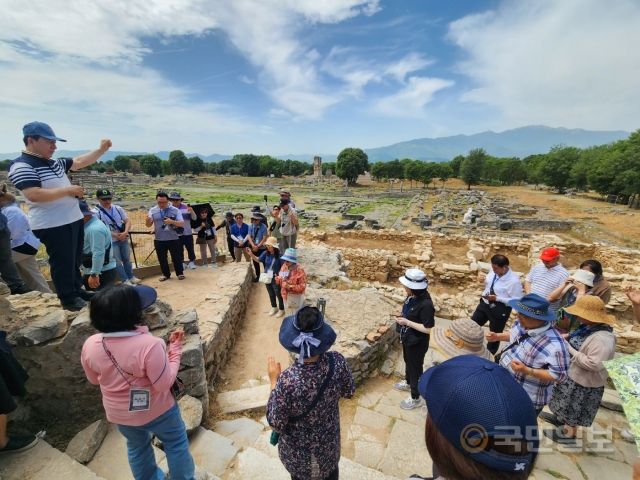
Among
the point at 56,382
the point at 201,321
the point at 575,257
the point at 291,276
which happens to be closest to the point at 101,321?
the point at 56,382

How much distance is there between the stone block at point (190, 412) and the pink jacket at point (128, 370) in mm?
1233

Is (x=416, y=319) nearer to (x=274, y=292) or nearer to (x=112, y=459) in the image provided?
(x=274, y=292)

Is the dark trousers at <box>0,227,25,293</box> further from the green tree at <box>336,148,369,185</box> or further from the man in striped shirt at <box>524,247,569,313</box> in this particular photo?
the green tree at <box>336,148,369,185</box>

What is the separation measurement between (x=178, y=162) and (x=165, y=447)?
99.0 m

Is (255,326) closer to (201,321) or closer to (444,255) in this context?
(201,321)

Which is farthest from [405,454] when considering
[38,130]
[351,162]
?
[351,162]

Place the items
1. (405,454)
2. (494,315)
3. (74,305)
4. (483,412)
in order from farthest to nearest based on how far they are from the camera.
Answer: (494,315)
(74,305)
(405,454)
(483,412)

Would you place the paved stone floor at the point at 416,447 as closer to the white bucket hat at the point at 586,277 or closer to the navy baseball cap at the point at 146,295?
the white bucket hat at the point at 586,277

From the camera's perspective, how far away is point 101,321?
194 centimetres

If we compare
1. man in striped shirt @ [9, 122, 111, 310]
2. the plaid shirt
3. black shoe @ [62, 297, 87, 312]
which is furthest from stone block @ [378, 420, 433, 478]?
man in striped shirt @ [9, 122, 111, 310]

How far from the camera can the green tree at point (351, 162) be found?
6312 centimetres

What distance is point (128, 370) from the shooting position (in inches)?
79.0

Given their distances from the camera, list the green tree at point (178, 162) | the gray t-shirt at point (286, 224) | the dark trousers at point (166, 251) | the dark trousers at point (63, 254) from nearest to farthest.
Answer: the dark trousers at point (63, 254) < the dark trousers at point (166, 251) < the gray t-shirt at point (286, 224) < the green tree at point (178, 162)

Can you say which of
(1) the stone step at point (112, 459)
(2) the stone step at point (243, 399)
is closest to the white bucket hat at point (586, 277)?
(2) the stone step at point (243, 399)
